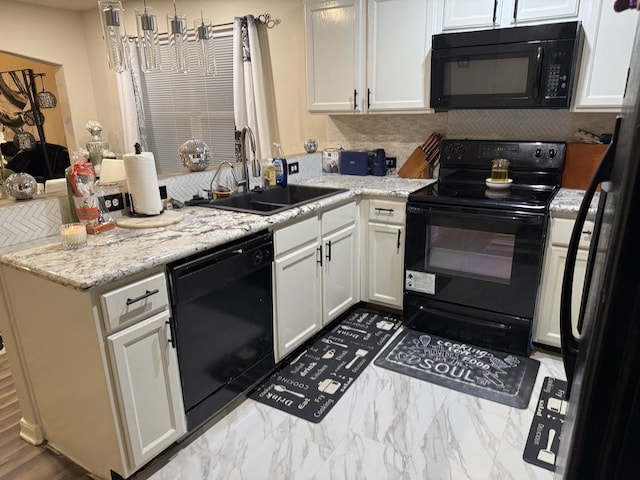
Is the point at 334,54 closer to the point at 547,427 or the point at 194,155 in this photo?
the point at 194,155

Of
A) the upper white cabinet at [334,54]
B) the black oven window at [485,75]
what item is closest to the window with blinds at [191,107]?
the upper white cabinet at [334,54]

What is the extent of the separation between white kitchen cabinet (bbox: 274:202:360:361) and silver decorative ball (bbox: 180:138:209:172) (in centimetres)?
70

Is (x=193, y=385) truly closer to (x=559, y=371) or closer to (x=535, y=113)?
(x=559, y=371)

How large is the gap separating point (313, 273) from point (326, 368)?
1.76ft

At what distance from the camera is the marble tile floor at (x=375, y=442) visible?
5.92ft

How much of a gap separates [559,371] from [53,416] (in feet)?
Answer: 8.21

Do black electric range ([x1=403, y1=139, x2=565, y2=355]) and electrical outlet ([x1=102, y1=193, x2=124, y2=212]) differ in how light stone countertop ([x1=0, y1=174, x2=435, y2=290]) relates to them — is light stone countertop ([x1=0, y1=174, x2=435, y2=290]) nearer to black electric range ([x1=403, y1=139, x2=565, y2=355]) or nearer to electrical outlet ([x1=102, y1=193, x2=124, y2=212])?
electrical outlet ([x1=102, y1=193, x2=124, y2=212])

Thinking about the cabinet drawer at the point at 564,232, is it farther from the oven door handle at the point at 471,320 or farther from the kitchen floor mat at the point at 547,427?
the kitchen floor mat at the point at 547,427

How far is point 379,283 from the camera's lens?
3025 millimetres

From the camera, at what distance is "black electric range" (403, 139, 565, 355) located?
242 centimetres

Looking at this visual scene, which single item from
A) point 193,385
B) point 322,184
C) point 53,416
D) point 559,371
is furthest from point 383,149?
point 53,416

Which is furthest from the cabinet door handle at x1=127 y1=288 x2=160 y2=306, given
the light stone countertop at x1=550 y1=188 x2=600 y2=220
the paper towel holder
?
the light stone countertop at x1=550 y1=188 x2=600 y2=220

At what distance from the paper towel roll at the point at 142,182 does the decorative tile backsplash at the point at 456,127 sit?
184cm

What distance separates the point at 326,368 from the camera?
250 cm
